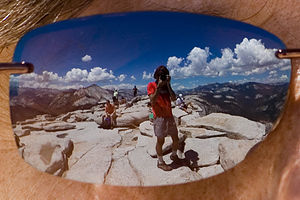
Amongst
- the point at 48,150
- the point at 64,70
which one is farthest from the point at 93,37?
the point at 48,150

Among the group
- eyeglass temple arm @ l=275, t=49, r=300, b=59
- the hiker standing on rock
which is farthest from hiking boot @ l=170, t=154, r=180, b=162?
eyeglass temple arm @ l=275, t=49, r=300, b=59

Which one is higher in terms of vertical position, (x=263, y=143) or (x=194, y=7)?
(x=194, y=7)

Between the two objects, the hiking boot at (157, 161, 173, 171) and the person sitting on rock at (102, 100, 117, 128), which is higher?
the person sitting on rock at (102, 100, 117, 128)

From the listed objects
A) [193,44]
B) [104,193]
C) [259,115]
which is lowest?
[104,193]

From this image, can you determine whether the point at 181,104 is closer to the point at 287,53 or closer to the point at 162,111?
the point at 162,111

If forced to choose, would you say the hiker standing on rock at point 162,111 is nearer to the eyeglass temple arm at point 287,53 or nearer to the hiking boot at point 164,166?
the hiking boot at point 164,166

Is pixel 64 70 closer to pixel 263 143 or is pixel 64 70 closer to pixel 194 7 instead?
pixel 194 7

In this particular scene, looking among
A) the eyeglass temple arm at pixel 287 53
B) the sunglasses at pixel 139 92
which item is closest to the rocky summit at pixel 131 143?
the sunglasses at pixel 139 92

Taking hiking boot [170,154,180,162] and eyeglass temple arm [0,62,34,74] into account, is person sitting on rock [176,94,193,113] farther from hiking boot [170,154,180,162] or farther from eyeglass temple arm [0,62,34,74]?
eyeglass temple arm [0,62,34,74]
